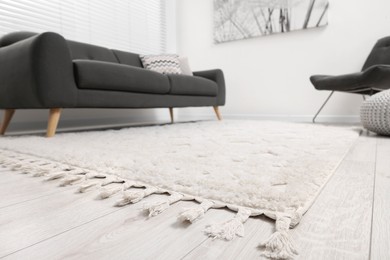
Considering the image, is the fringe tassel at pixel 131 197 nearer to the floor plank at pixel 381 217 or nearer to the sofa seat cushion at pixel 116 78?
the floor plank at pixel 381 217

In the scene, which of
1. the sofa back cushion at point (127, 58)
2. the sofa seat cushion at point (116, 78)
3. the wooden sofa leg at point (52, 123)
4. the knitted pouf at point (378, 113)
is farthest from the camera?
the sofa back cushion at point (127, 58)

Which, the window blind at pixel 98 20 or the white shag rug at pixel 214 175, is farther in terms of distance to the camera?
the window blind at pixel 98 20

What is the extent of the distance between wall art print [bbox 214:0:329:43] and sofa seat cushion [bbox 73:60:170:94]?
5.50 feet

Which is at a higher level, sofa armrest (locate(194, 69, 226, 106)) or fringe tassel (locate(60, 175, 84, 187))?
sofa armrest (locate(194, 69, 226, 106))

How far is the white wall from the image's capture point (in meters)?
2.86

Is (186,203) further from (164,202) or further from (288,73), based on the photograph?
(288,73)

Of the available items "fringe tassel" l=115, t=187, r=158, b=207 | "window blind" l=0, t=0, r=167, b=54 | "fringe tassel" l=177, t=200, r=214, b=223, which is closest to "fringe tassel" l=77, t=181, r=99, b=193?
"fringe tassel" l=115, t=187, r=158, b=207

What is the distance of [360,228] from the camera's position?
0.38 m

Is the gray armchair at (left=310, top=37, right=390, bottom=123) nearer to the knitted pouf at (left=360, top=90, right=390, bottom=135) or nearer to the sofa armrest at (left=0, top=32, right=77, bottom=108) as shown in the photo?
the knitted pouf at (left=360, top=90, right=390, bottom=135)

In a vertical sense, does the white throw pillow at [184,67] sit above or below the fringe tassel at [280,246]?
above

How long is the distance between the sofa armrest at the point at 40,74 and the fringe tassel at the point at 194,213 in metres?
1.41

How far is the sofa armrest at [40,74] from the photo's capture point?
1.53 meters

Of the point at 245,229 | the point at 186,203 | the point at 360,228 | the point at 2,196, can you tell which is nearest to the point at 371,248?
the point at 360,228

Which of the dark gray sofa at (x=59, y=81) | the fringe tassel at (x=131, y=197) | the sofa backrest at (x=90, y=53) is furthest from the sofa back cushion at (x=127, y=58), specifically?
the fringe tassel at (x=131, y=197)
